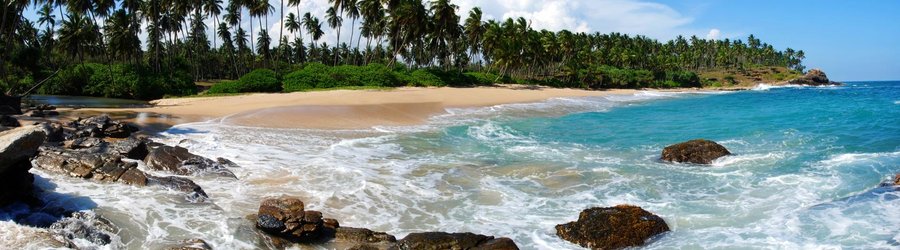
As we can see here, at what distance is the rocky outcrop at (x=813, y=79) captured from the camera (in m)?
119

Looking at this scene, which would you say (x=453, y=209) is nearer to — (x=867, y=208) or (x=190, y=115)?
(x=867, y=208)

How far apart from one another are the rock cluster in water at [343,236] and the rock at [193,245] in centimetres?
98

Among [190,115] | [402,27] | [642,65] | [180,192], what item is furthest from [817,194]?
[642,65]

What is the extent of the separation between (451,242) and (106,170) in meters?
7.73

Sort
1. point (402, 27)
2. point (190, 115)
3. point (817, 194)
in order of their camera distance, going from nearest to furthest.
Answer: point (817, 194) → point (190, 115) → point (402, 27)

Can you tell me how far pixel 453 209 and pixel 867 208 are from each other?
8.16 m

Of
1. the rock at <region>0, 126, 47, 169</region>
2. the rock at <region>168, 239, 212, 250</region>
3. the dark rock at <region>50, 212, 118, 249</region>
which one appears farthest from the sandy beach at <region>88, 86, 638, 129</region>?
the rock at <region>168, 239, 212, 250</region>

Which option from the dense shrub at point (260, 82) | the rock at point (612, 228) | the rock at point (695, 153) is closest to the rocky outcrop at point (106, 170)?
the rock at point (612, 228)

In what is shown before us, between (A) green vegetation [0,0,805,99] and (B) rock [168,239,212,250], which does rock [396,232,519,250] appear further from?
(A) green vegetation [0,0,805,99]

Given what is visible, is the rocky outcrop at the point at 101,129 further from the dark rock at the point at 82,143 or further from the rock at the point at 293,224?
the rock at the point at 293,224

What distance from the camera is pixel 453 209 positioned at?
38.3 ft

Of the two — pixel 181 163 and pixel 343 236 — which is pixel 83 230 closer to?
pixel 343 236

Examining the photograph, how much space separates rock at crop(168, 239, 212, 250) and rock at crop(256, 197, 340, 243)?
0.98 metres

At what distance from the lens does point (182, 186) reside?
11.3 meters
